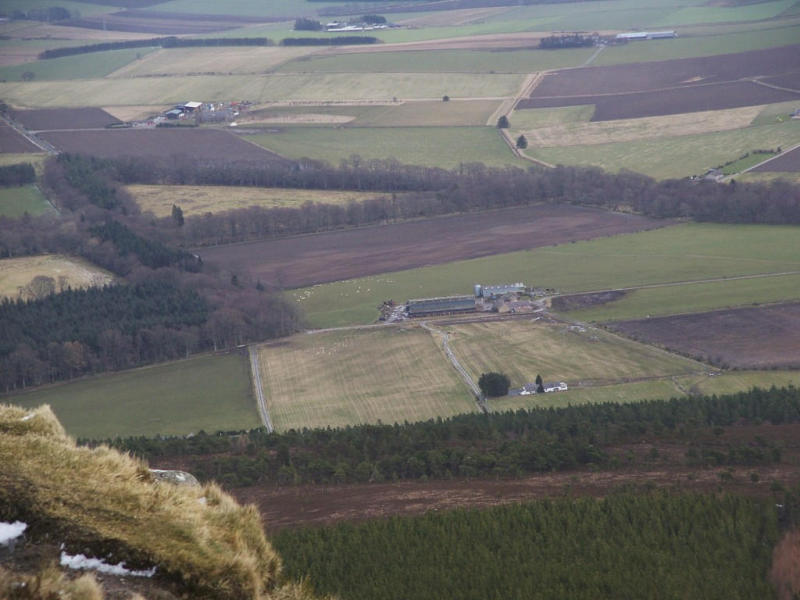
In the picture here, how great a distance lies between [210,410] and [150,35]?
152317 millimetres

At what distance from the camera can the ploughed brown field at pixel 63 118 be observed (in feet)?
433

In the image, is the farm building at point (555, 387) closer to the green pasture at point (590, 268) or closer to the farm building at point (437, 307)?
the farm building at point (437, 307)

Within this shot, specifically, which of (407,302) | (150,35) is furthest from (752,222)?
(150,35)

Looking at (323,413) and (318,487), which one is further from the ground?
(318,487)

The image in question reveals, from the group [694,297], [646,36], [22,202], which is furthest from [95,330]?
[646,36]

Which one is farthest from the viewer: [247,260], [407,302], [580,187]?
[580,187]

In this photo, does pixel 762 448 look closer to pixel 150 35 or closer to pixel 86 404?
pixel 86 404

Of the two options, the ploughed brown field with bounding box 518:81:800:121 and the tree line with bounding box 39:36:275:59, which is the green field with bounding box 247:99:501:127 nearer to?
the ploughed brown field with bounding box 518:81:800:121

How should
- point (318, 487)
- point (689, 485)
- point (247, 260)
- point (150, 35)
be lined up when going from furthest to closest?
point (150, 35)
point (247, 260)
point (318, 487)
point (689, 485)

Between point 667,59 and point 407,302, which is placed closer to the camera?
point 407,302

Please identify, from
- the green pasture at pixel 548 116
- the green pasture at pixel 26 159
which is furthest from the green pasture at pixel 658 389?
the green pasture at pixel 26 159

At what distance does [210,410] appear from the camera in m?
51.4

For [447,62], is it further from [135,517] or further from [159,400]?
[135,517]

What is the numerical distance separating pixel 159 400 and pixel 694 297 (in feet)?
99.4
